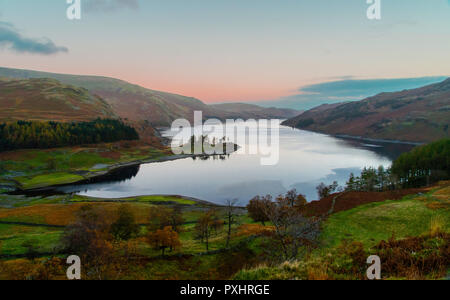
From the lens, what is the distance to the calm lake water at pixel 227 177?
282 feet

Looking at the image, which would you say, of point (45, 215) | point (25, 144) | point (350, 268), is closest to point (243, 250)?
point (350, 268)

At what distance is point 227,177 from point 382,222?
7824 cm

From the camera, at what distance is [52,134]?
138000 millimetres

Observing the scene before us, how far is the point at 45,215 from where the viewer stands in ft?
182

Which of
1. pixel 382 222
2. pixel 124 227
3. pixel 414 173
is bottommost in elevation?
pixel 124 227

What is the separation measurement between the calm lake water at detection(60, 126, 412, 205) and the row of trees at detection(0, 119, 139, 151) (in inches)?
2036

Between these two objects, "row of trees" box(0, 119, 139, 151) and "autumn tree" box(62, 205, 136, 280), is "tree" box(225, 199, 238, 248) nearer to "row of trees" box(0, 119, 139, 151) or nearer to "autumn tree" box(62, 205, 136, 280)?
"autumn tree" box(62, 205, 136, 280)

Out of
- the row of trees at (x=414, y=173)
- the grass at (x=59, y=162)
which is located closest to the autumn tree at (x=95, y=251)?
the row of trees at (x=414, y=173)

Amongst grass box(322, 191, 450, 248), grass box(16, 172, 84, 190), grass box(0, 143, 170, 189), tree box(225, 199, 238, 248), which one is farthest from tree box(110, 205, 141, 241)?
grass box(0, 143, 170, 189)

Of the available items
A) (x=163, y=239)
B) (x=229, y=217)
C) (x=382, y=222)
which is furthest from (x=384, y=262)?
(x=229, y=217)

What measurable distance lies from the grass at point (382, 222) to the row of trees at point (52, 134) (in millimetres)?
154853

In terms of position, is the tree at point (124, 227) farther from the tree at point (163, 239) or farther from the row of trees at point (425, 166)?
the row of trees at point (425, 166)

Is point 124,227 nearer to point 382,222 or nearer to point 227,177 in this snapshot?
point 382,222

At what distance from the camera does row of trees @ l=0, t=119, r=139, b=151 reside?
124m
